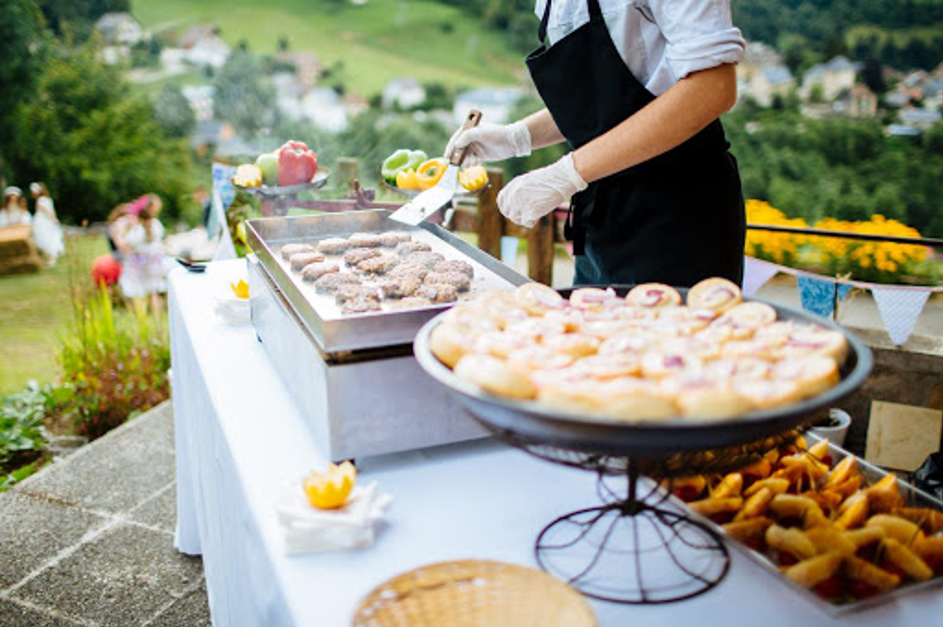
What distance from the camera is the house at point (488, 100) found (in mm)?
9336

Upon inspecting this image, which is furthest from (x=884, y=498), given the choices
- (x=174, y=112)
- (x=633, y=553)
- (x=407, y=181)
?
(x=174, y=112)

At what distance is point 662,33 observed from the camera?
1656 mm

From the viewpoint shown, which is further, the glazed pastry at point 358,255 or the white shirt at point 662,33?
the glazed pastry at point 358,255

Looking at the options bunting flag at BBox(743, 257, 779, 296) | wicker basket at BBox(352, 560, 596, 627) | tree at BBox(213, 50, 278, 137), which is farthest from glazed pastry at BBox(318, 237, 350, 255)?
tree at BBox(213, 50, 278, 137)

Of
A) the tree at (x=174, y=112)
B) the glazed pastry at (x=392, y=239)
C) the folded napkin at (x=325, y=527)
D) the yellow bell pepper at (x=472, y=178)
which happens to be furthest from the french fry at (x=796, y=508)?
the tree at (x=174, y=112)

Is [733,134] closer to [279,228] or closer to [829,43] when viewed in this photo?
[829,43]

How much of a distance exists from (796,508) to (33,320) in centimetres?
801

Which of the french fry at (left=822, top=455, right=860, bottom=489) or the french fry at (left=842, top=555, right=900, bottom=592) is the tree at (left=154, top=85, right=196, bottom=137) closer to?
the french fry at (left=822, top=455, right=860, bottom=489)

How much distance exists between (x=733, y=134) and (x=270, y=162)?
18.5 ft

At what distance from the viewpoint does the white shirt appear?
150 centimetres

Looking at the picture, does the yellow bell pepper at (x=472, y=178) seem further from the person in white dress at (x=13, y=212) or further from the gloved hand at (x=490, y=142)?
the person in white dress at (x=13, y=212)

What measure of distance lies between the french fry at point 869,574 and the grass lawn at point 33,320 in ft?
15.2

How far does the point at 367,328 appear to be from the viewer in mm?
1256

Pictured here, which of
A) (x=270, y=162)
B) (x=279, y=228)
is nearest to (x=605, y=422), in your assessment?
(x=279, y=228)
